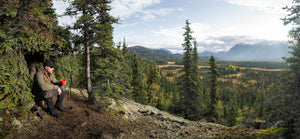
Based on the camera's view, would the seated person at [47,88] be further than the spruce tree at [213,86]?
No

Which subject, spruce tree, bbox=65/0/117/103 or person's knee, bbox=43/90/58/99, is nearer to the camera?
person's knee, bbox=43/90/58/99

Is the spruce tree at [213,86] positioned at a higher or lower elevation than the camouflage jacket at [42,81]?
lower

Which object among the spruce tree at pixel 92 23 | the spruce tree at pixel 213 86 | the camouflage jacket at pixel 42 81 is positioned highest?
the spruce tree at pixel 92 23

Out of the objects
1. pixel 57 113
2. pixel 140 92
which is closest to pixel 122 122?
pixel 57 113

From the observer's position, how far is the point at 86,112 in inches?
294

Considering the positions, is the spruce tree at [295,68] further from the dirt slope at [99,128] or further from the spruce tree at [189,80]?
the spruce tree at [189,80]

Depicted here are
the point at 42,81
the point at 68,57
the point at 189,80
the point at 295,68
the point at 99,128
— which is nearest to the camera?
the point at 42,81

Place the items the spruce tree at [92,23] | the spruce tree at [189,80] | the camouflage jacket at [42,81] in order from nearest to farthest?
the camouflage jacket at [42,81]
the spruce tree at [92,23]
the spruce tree at [189,80]

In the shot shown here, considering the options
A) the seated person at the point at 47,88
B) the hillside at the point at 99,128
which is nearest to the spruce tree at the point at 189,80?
the hillside at the point at 99,128

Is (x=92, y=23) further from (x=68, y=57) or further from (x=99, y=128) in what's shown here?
(x=99, y=128)

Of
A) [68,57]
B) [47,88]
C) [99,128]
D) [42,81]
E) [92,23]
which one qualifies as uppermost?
[92,23]

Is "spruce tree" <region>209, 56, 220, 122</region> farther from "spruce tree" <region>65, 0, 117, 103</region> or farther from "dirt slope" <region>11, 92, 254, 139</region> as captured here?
"spruce tree" <region>65, 0, 117, 103</region>

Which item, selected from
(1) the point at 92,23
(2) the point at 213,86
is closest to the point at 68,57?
(1) the point at 92,23

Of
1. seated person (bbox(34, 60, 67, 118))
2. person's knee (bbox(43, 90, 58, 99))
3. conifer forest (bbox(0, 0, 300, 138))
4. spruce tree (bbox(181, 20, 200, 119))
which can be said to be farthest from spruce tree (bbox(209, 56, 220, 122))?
person's knee (bbox(43, 90, 58, 99))
